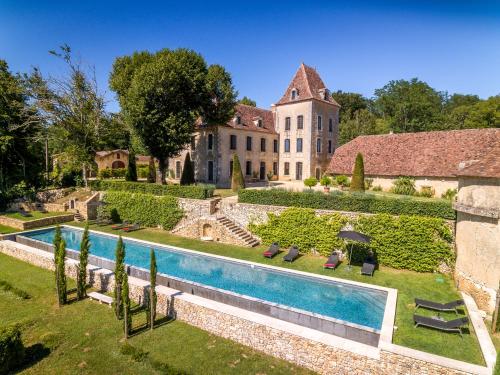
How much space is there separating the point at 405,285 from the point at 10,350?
16.6 m

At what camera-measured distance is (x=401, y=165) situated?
29.8 m

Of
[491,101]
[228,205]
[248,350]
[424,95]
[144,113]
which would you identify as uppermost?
[424,95]

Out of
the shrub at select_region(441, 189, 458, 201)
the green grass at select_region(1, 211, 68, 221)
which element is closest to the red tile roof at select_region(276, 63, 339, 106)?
the shrub at select_region(441, 189, 458, 201)

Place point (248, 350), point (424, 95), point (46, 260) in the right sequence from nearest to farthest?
point (248, 350) → point (46, 260) → point (424, 95)

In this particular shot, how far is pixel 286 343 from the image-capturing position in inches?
411

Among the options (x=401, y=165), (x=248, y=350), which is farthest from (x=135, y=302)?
(x=401, y=165)

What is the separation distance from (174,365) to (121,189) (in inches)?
934

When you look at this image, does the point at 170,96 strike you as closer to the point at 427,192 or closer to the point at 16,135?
the point at 16,135

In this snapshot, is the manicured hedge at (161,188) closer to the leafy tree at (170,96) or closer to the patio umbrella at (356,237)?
the leafy tree at (170,96)

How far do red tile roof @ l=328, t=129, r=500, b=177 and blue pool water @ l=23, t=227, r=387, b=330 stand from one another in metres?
16.8

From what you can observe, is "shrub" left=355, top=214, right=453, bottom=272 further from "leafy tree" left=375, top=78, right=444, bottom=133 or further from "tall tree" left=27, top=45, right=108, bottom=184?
"leafy tree" left=375, top=78, right=444, bottom=133

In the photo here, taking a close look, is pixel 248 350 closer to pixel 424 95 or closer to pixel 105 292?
pixel 105 292

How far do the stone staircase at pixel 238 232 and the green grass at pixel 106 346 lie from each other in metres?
10.3

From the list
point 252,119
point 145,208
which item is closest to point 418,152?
point 252,119
